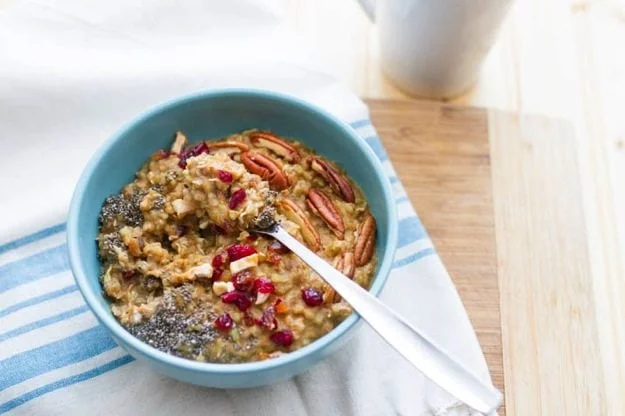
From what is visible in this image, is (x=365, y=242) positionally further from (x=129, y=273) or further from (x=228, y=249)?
(x=129, y=273)

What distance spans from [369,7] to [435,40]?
0.21 metres

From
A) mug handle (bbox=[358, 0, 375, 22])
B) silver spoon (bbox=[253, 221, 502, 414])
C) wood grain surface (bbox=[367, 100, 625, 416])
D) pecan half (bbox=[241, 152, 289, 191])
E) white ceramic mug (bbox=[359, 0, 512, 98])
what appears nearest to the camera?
silver spoon (bbox=[253, 221, 502, 414])

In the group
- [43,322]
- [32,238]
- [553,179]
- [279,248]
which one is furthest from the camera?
[553,179]

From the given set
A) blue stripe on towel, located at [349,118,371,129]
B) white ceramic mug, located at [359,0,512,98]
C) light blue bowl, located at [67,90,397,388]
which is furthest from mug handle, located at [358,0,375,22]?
light blue bowl, located at [67,90,397,388]

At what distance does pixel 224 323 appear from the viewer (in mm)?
1509

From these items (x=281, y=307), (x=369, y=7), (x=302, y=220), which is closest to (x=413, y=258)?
(x=302, y=220)

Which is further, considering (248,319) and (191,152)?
(191,152)

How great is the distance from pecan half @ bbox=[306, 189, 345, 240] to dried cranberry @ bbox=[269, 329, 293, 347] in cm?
25

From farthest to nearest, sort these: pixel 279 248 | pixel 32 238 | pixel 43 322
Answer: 1. pixel 32 238
2. pixel 43 322
3. pixel 279 248

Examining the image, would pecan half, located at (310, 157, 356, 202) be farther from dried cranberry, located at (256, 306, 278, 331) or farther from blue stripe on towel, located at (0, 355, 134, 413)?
blue stripe on towel, located at (0, 355, 134, 413)

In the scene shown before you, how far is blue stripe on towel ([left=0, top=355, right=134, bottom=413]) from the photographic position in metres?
1.64

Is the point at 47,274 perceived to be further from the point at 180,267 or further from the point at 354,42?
the point at 354,42

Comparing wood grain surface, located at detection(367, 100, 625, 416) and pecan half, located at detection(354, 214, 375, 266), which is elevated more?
pecan half, located at detection(354, 214, 375, 266)

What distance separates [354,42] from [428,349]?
1.11 m
